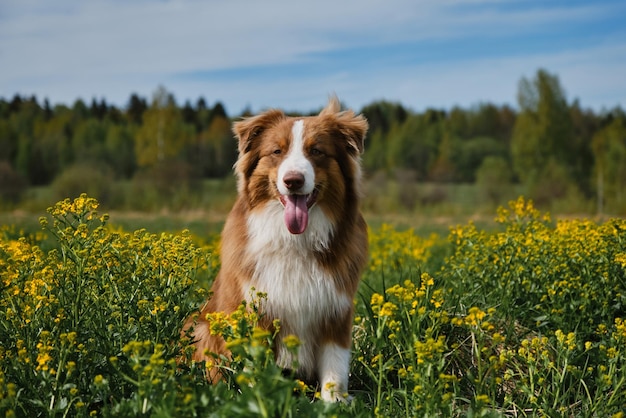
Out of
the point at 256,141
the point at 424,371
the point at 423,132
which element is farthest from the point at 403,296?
the point at 423,132

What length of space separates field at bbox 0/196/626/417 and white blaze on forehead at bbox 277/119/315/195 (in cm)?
70

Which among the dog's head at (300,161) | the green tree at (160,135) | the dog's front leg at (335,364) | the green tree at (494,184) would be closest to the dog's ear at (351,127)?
the dog's head at (300,161)

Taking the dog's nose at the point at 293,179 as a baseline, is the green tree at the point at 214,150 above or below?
above

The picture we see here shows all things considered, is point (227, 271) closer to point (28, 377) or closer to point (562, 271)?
point (28, 377)

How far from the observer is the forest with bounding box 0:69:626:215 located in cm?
2880

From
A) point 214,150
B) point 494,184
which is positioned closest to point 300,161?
point 494,184

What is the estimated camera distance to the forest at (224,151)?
28.8 m

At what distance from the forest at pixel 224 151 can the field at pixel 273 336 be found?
2087 centimetres

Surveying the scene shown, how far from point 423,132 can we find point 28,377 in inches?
1749

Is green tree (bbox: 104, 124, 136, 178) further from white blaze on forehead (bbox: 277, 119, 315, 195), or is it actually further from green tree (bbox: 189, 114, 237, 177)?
white blaze on forehead (bbox: 277, 119, 315, 195)

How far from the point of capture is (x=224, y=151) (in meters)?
37.1

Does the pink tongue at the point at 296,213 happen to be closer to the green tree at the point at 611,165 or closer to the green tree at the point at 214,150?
the green tree at the point at 611,165

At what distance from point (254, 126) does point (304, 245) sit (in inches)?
34.8

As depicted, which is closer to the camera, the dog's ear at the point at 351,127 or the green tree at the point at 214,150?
the dog's ear at the point at 351,127
